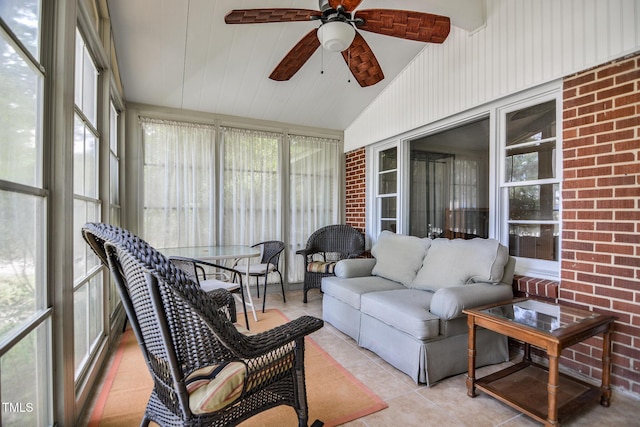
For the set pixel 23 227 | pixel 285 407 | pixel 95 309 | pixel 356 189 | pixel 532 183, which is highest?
pixel 356 189

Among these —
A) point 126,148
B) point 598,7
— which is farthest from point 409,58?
point 126,148

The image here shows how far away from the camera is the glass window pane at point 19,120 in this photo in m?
1.05

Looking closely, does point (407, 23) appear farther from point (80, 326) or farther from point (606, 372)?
point (80, 326)

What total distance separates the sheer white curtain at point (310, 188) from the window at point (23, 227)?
129 inches

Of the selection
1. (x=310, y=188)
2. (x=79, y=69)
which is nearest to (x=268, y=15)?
(x=79, y=69)

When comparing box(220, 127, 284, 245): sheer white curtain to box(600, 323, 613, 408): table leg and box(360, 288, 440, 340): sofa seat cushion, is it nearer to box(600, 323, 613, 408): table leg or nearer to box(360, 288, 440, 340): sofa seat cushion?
box(360, 288, 440, 340): sofa seat cushion

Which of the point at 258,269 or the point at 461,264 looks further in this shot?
the point at 258,269

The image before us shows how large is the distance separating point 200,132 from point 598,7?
3850mm

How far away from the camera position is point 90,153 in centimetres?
216

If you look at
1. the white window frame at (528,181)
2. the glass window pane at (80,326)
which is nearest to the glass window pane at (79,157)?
the glass window pane at (80,326)

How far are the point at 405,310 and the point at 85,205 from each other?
2.24 meters

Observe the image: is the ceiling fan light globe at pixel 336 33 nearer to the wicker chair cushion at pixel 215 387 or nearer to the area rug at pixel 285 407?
the wicker chair cushion at pixel 215 387

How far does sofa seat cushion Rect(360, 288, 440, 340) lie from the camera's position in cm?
204

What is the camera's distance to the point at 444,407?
183 cm
